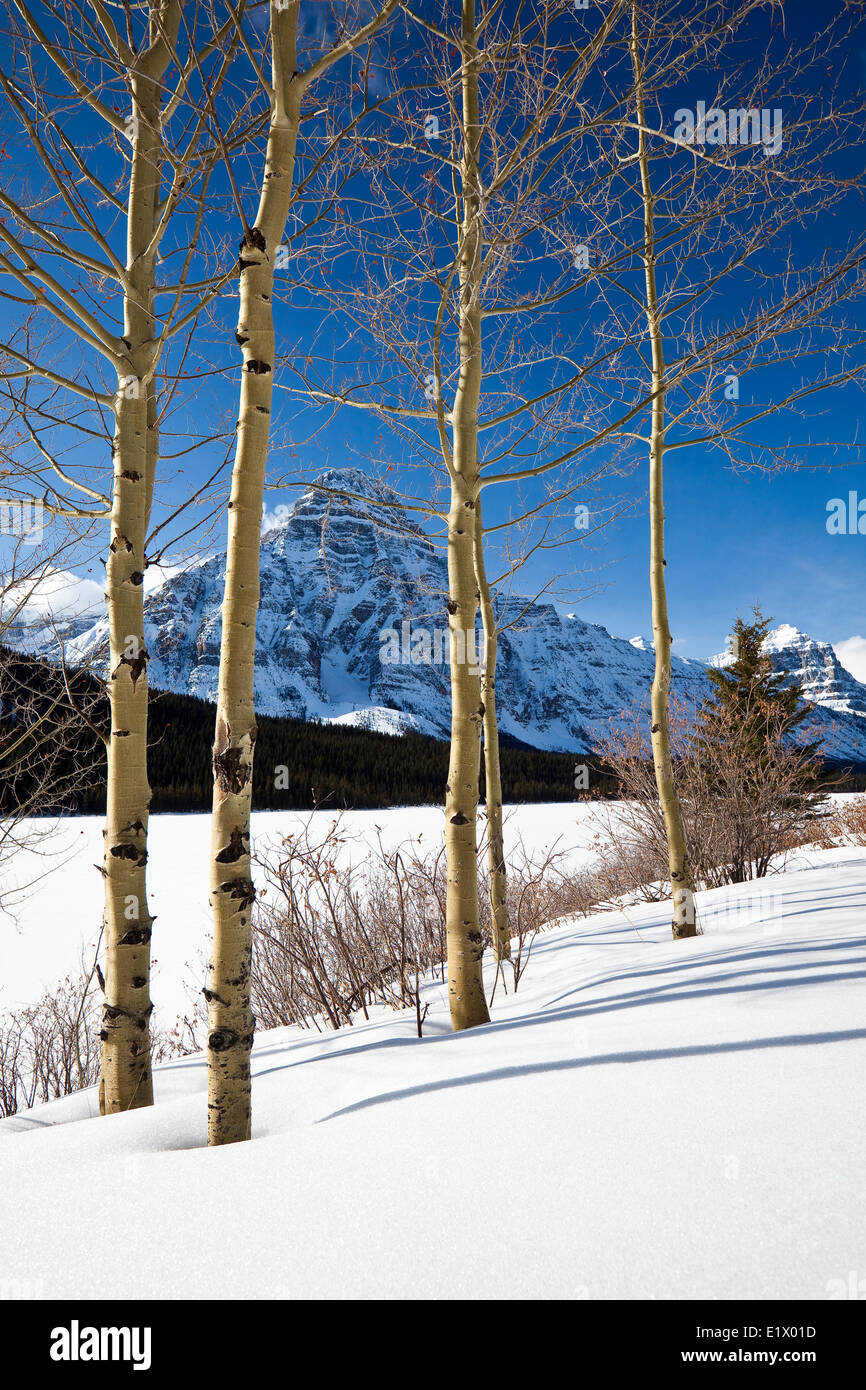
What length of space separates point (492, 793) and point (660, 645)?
1.92 m

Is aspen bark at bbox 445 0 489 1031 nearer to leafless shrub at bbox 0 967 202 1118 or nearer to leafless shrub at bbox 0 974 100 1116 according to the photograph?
leafless shrub at bbox 0 967 202 1118

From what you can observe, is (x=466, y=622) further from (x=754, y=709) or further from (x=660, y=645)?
(x=754, y=709)

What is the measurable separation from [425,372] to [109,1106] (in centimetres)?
412

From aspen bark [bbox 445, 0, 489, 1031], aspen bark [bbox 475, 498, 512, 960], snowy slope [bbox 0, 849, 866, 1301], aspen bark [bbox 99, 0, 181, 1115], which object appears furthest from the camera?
aspen bark [bbox 475, 498, 512, 960]

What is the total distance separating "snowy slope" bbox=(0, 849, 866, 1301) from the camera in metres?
1.08

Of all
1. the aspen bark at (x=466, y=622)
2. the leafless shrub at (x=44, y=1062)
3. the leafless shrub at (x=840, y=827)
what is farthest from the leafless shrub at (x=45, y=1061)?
the leafless shrub at (x=840, y=827)

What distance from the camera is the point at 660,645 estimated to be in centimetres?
513

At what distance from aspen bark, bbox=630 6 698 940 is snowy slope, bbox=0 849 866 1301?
7.65 ft

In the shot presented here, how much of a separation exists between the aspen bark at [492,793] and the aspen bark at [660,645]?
1320 mm

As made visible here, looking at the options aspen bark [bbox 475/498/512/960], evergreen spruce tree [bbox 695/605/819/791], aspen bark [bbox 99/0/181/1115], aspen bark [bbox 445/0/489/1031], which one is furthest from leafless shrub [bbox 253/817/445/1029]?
evergreen spruce tree [bbox 695/605/819/791]

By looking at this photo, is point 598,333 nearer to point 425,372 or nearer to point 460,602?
point 425,372

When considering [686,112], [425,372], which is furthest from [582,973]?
[686,112]

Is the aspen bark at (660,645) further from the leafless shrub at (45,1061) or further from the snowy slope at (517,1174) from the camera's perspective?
the leafless shrub at (45,1061)

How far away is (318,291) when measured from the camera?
12.7 feet
